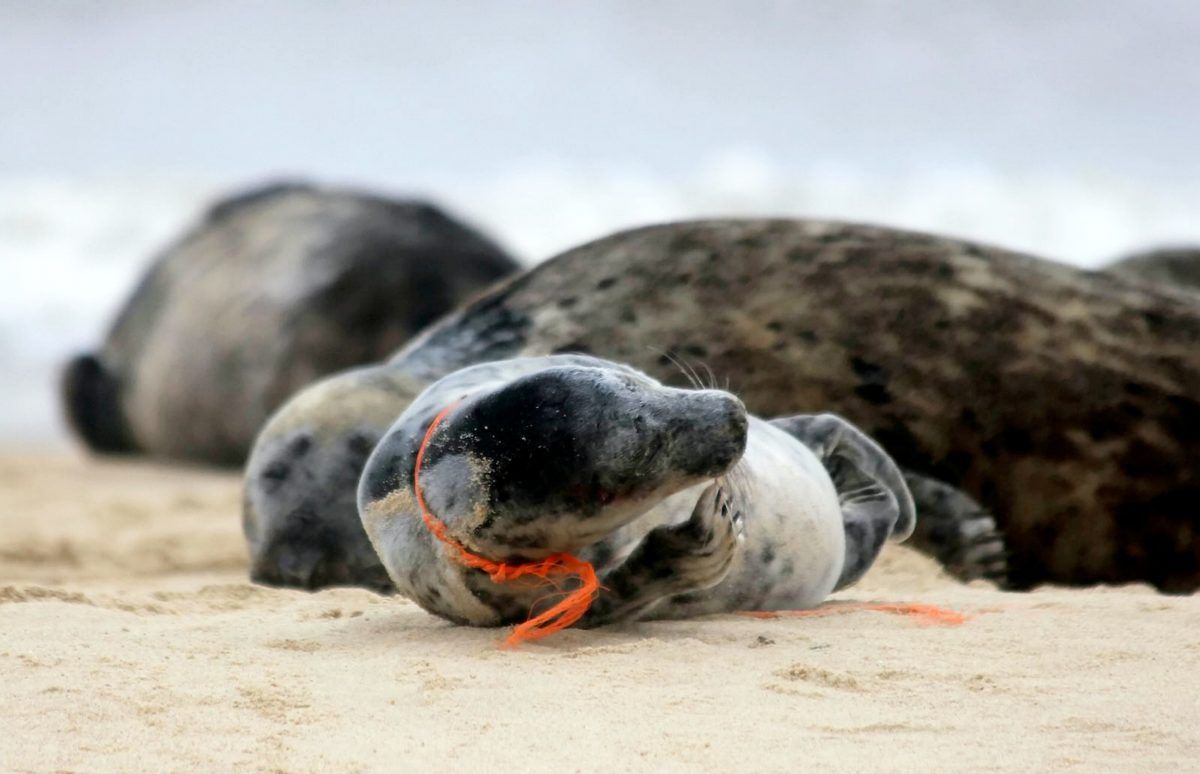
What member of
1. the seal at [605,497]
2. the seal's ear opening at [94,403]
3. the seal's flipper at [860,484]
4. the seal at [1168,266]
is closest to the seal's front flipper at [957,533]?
the seal's flipper at [860,484]

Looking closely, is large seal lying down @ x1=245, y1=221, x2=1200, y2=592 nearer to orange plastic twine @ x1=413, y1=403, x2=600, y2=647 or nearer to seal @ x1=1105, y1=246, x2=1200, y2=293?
orange plastic twine @ x1=413, y1=403, x2=600, y2=647

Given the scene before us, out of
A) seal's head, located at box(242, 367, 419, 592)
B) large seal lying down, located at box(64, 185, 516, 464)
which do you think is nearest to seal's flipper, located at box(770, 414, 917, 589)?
seal's head, located at box(242, 367, 419, 592)

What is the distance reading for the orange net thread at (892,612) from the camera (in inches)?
130

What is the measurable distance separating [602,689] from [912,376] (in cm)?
214

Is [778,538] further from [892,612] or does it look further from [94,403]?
[94,403]

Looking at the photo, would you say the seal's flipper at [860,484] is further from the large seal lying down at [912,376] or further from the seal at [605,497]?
the large seal lying down at [912,376]

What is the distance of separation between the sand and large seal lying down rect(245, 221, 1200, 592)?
63cm

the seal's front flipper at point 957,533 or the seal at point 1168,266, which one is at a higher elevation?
the seal at point 1168,266

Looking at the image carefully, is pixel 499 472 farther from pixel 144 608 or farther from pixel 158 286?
pixel 158 286

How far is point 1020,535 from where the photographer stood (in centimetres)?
443

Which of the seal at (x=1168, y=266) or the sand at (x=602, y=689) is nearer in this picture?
the sand at (x=602, y=689)

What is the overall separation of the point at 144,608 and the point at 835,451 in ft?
5.16

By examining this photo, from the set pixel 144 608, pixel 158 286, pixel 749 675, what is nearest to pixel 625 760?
pixel 749 675

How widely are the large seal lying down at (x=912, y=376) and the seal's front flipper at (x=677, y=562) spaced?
1.21 meters
